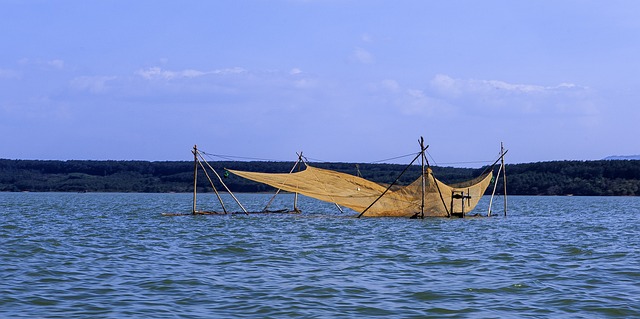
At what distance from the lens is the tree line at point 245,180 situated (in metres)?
122

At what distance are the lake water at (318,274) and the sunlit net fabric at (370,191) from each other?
17.2ft

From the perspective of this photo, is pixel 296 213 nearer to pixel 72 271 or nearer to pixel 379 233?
pixel 379 233

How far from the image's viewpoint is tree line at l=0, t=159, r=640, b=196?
12156 centimetres

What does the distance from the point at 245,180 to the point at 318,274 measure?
129 metres

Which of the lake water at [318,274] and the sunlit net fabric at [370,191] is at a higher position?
the sunlit net fabric at [370,191]

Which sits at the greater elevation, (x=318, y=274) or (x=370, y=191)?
(x=370, y=191)

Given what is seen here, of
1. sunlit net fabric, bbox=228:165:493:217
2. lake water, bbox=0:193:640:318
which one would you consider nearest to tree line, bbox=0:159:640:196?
sunlit net fabric, bbox=228:165:493:217

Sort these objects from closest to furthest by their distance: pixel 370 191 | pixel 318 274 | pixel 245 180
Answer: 1. pixel 318 274
2. pixel 370 191
3. pixel 245 180

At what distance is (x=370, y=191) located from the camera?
107 feet

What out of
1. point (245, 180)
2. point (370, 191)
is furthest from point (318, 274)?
point (245, 180)

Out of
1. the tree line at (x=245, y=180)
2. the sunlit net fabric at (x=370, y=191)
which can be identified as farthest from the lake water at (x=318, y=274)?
the tree line at (x=245, y=180)

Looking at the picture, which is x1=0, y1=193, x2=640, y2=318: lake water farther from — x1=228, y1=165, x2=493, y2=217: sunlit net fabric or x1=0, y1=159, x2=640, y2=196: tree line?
x1=0, y1=159, x2=640, y2=196: tree line

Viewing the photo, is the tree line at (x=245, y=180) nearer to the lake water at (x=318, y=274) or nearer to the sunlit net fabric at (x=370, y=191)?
the sunlit net fabric at (x=370, y=191)

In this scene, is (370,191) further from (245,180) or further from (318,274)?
(245,180)
